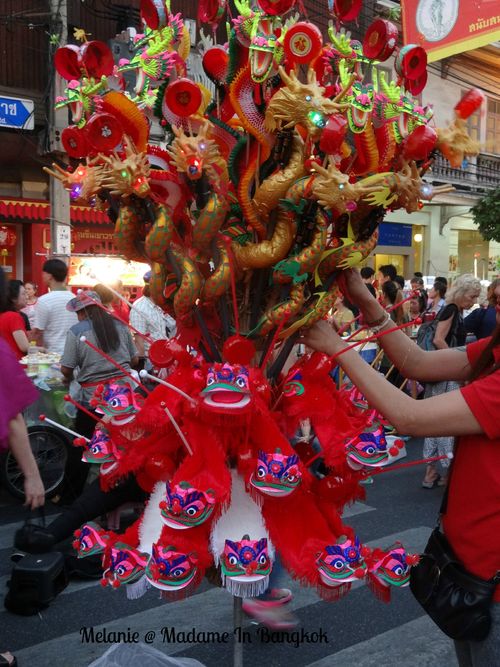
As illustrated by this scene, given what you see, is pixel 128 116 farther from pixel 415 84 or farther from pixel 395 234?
pixel 395 234

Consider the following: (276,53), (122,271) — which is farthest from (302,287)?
(122,271)

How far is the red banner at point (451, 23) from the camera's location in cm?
683

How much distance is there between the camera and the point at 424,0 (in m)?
6.99

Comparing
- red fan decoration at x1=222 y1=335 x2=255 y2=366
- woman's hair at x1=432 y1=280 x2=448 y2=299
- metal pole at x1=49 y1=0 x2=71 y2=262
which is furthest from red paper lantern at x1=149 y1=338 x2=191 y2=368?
metal pole at x1=49 y1=0 x2=71 y2=262

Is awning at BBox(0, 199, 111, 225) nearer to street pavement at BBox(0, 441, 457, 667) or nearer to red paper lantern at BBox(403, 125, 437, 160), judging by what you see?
street pavement at BBox(0, 441, 457, 667)

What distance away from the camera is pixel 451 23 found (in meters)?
7.03

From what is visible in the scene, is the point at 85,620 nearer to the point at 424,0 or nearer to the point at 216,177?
the point at 216,177

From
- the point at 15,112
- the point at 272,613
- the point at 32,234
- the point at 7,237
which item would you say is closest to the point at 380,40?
the point at 272,613

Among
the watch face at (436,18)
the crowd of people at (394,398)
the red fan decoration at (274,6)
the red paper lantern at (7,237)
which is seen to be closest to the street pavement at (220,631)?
the crowd of people at (394,398)

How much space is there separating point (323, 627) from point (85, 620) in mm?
1140

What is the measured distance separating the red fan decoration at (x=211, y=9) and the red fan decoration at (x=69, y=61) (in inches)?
15.7

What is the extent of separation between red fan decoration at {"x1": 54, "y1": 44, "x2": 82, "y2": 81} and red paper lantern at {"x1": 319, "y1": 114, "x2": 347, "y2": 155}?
32.0 inches

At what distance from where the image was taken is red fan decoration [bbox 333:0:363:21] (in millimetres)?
1881

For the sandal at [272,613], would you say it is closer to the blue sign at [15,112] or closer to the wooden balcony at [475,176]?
the blue sign at [15,112]
